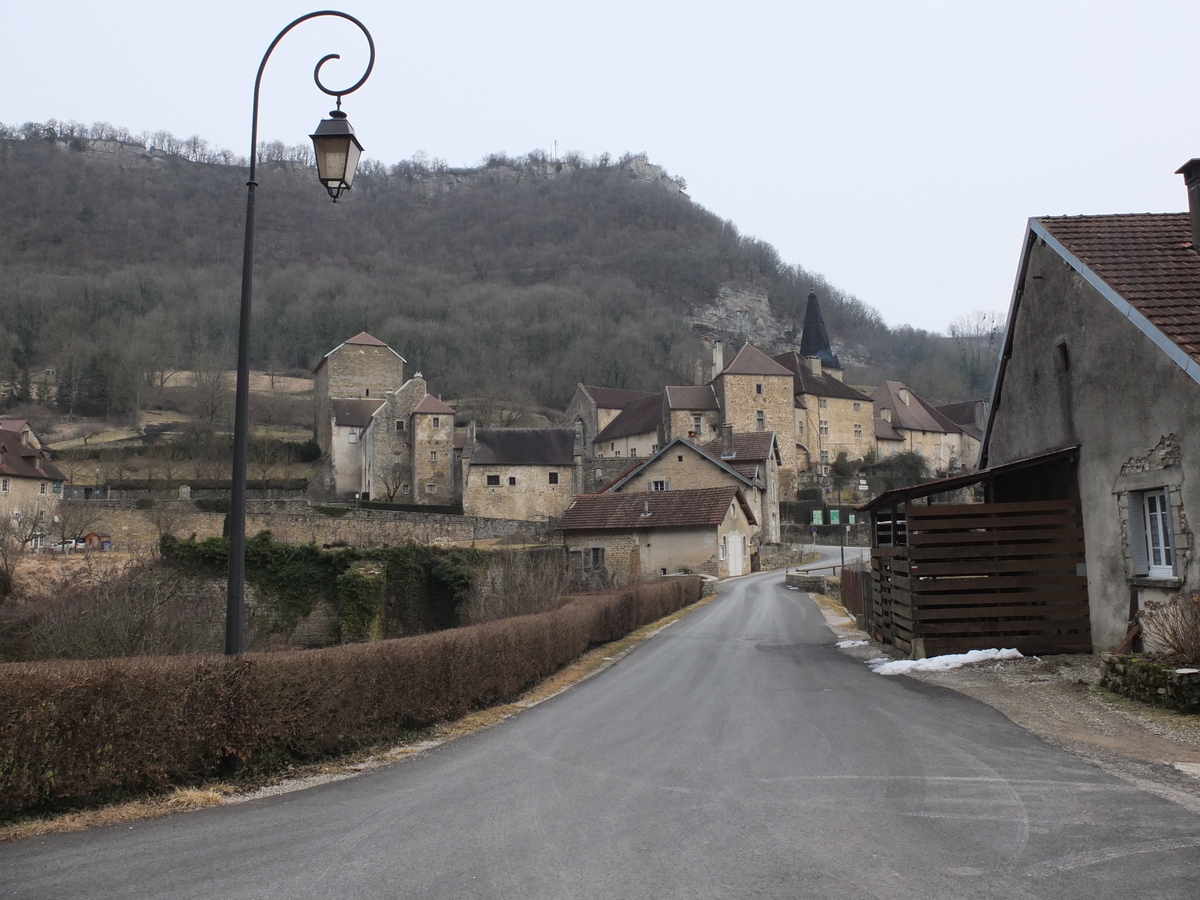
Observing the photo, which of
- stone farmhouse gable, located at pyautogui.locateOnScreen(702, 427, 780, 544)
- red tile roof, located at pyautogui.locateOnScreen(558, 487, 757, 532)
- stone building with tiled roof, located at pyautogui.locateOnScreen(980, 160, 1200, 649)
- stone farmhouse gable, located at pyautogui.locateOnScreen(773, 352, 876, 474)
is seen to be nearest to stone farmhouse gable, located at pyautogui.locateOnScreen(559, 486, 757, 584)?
red tile roof, located at pyautogui.locateOnScreen(558, 487, 757, 532)

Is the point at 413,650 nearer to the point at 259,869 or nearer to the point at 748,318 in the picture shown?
the point at 259,869

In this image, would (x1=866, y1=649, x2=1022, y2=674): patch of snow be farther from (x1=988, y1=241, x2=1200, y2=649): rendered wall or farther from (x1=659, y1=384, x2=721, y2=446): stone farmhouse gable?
(x1=659, y1=384, x2=721, y2=446): stone farmhouse gable

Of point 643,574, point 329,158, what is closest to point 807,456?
point 643,574

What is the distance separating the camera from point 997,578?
14086 millimetres

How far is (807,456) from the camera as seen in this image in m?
73.5

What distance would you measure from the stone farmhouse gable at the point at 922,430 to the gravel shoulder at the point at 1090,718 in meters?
72.8

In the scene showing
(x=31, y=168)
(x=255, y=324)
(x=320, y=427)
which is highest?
(x=31, y=168)

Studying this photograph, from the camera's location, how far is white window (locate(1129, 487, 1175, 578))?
11828mm

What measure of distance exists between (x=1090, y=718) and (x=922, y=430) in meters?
79.4

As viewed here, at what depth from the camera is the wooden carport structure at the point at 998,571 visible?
1365cm

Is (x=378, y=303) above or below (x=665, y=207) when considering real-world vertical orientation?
below

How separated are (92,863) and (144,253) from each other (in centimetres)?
13637

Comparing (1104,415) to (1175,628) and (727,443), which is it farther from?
(727,443)

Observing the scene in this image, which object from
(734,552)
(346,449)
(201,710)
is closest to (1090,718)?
(201,710)
